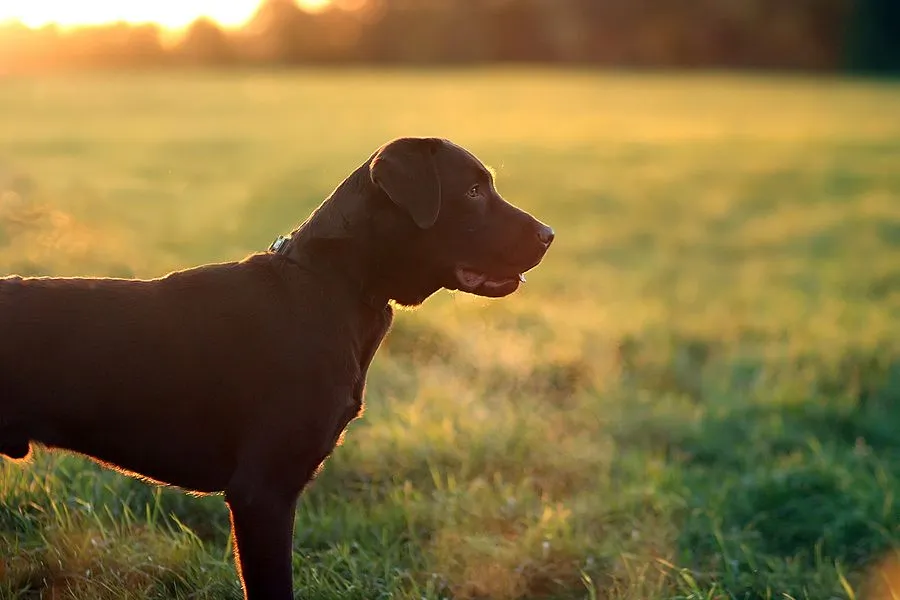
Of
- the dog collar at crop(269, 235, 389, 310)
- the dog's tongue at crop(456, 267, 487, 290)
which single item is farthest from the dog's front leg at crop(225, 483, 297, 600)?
the dog's tongue at crop(456, 267, 487, 290)

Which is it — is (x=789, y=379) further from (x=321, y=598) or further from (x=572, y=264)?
(x=572, y=264)

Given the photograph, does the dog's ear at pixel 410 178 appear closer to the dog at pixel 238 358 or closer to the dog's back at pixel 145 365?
the dog at pixel 238 358

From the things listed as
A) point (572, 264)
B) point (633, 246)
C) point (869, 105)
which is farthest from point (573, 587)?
point (869, 105)

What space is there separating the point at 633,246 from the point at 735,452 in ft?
26.7

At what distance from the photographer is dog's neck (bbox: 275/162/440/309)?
141 inches

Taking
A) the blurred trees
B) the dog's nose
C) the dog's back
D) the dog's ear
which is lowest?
the blurred trees

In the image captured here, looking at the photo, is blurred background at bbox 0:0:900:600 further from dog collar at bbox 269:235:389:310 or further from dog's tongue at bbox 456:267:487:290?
dog collar at bbox 269:235:389:310

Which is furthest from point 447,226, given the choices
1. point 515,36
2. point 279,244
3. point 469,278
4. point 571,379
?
point 515,36

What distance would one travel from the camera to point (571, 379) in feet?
24.0

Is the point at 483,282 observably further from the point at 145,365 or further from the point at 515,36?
the point at 515,36

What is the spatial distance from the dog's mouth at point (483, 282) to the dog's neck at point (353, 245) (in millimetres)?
269

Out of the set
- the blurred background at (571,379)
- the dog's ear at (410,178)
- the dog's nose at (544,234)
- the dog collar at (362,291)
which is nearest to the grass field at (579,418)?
the blurred background at (571,379)

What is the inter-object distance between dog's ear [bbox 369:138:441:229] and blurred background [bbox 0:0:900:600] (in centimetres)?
82

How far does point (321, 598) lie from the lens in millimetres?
3932
